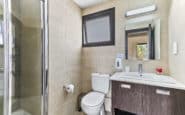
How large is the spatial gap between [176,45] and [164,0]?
2.82 ft

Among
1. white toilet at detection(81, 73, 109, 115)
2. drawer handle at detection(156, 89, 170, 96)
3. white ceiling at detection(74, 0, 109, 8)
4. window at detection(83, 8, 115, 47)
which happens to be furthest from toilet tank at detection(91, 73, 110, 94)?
white ceiling at detection(74, 0, 109, 8)

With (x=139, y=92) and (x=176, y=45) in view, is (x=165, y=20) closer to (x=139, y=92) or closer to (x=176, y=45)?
(x=176, y=45)

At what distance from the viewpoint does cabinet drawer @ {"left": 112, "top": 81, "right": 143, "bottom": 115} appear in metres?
1.75

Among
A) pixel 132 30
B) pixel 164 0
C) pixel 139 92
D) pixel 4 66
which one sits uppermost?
pixel 164 0

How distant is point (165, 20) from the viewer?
207 centimetres

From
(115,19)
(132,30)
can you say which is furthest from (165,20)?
(115,19)

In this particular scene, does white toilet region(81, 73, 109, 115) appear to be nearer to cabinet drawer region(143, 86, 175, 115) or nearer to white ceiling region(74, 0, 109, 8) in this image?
cabinet drawer region(143, 86, 175, 115)

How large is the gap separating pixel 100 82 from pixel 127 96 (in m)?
0.67

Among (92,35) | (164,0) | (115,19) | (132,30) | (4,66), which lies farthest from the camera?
(92,35)

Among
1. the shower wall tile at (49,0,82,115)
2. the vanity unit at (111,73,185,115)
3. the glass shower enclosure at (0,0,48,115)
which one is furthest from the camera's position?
the shower wall tile at (49,0,82,115)

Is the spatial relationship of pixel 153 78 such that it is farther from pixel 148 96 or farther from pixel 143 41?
pixel 143 41

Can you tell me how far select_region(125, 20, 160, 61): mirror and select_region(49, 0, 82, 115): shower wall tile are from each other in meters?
1.00

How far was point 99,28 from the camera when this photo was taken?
2.77 metres

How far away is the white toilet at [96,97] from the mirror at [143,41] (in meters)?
0.61
